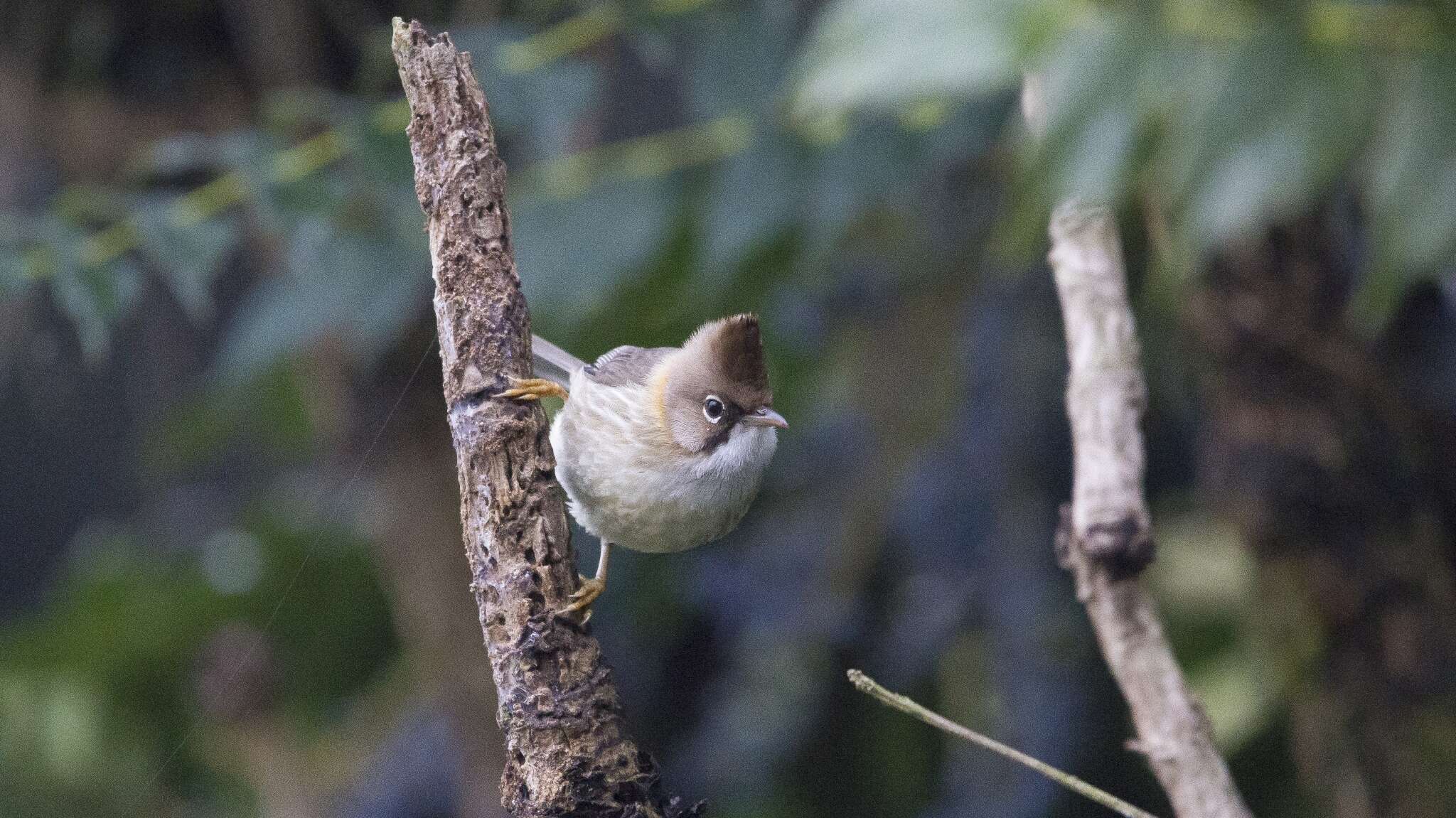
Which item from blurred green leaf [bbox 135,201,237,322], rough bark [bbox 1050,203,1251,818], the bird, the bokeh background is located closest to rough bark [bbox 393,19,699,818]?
the bokeh background

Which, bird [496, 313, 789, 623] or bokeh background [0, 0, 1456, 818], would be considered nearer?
bokeh background [0, 0, 1456, 818]

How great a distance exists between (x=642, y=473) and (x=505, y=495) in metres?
0.77

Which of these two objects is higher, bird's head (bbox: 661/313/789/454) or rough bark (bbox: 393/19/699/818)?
bird's head (bbox: 661/313/789/454)

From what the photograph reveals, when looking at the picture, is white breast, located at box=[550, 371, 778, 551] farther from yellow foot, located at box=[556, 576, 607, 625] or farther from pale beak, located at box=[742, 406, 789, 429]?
yellow foot, located at box=[556, 576, 607, 625]

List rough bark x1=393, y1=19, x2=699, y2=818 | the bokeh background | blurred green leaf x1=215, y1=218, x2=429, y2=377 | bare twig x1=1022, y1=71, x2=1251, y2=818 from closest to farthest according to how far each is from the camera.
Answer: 1. rough bark x1=393, y1=19, x2=699, y2=818
2. bare twig x1=1022, y1=71, x2=1251, y2=818
3. the bokeh background
4. blurred green leaf x1=215, y1=218, x2=429, y2=377

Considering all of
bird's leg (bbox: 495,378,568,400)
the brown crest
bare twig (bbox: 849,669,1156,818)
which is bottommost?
bare twig (bbox: 849,669,1156,818)

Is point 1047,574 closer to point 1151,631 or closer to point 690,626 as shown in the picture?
point 690,626

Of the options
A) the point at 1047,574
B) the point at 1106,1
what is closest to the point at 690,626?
the point at 1047,574

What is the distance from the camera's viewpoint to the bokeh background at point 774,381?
190 centimetres

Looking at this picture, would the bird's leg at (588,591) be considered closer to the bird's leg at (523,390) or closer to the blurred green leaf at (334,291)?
the bird's leg at (523,390)

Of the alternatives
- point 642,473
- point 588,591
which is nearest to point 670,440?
point 642,473

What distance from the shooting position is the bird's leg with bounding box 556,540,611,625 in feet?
4.49

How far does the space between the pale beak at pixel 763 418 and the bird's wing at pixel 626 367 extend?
0.99ft

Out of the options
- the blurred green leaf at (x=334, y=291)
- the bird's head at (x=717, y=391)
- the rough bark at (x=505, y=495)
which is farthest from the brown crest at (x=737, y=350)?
the blurred green leaf at (x=334, y=291)
